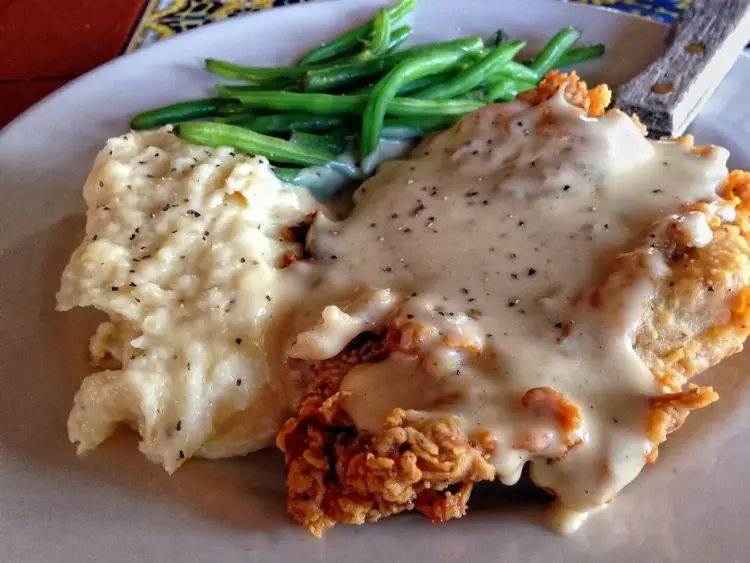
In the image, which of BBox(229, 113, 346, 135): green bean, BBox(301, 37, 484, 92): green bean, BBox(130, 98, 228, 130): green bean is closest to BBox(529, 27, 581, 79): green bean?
BBox(301, 37, 484, 92): green bean

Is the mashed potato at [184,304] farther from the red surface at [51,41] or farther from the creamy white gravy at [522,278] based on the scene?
the red surface at [51,41]

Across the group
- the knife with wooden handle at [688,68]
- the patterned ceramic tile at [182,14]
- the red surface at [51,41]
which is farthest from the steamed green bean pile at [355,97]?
the red surface at [51,41]

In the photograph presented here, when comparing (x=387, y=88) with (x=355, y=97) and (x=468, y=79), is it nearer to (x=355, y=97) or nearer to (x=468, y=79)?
(x=355, y=97)

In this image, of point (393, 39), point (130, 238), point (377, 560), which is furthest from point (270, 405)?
point (393, 39)

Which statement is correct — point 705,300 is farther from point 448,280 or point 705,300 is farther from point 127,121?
point 127,121

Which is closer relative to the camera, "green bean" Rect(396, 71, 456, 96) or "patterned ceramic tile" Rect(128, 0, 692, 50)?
"green bean" Rect(396, 71, 456, 96)

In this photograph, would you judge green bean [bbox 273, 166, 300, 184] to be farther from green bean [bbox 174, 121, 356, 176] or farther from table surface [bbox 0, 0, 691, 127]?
table surface [bbox 0, 0, 691, 127]
